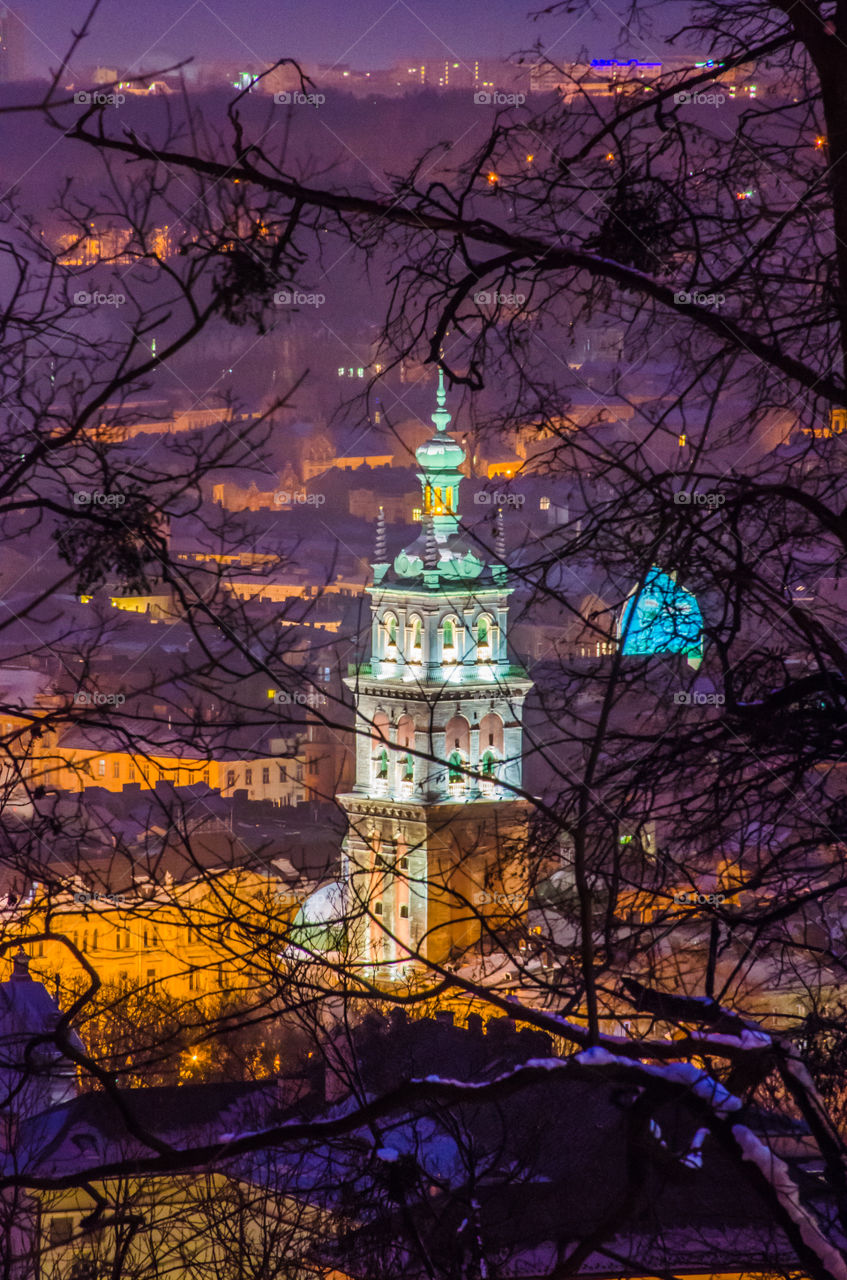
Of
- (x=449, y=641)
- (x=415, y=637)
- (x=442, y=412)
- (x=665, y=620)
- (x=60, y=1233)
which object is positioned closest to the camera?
(x=665, y=620)

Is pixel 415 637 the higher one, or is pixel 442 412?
pixel 415 637

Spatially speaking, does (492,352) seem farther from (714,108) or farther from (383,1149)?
(383,1149)

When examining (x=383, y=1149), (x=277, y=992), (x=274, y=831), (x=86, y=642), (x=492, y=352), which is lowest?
(x=383, y=1149)

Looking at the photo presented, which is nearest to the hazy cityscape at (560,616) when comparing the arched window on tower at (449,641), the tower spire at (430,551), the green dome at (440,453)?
the green dome at (440,453)

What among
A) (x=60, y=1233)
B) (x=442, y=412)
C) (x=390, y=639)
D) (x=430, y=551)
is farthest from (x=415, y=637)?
(x=60, y=1233)

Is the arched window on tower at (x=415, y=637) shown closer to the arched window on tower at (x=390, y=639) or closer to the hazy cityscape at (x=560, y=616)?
the arched window on tower at (x=390, y=639)

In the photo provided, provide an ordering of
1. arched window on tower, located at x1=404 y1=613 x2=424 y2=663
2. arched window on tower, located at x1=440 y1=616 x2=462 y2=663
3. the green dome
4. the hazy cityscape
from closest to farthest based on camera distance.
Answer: the hazy cityscape, the green dome, arched window on tower, located at x1=440 y1=616 x2=462 y2=663, arched window on tower, located at x1=404 y1=613 x2=424 y2=663

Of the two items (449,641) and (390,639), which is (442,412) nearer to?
(390,639)

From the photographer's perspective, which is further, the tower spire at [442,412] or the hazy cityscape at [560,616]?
the tower spire at [442,412]

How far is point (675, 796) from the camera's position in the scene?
155 inches

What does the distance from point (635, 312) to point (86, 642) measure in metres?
1.36

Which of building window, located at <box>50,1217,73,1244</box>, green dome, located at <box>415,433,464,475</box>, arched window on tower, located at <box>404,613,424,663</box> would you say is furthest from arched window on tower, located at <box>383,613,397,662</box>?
green dome, located at <box>415,433,464,475</box>

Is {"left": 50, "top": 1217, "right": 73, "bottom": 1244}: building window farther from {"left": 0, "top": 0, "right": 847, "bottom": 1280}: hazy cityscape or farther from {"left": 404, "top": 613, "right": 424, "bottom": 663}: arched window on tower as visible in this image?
{"left": 404, "top": 613, "right": 424, "bottom": 663}: arched window on tower

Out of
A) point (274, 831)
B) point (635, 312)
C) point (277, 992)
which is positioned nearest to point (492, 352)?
point (635, 312)
